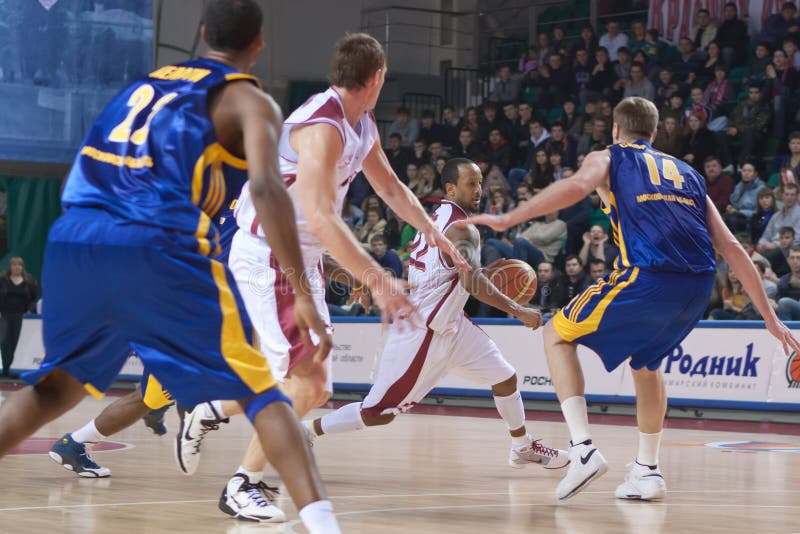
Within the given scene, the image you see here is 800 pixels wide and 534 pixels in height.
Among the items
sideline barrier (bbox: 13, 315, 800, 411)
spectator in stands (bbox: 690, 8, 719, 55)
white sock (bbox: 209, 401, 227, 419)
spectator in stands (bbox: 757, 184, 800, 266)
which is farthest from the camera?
spectator in stands (bbox: 690, 8, 719, 55)

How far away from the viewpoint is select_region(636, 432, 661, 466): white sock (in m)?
6.27

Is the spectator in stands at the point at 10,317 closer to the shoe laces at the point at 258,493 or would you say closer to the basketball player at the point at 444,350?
the basketball player at the point at 444,350

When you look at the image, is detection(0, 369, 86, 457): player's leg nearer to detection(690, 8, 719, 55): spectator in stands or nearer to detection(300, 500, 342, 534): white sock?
detection(300, 500, 342, 534): white sock

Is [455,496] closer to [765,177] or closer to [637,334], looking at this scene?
[637,334]

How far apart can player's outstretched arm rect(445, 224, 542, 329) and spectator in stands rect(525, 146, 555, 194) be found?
955cm

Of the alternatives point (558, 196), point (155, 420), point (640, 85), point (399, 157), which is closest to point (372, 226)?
point (399, 157)

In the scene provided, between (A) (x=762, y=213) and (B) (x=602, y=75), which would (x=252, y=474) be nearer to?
(A) (x=762, y=213)

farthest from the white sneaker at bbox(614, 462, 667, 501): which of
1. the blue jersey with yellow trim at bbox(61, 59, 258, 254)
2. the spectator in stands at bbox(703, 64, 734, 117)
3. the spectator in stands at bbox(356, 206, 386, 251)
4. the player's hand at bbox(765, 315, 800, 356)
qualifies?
the spectator in stands at bbox(703, 64, 734, 117)

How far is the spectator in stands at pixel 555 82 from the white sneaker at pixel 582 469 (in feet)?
44.8

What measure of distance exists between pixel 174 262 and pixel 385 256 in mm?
11859

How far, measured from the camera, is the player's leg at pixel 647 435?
6.23m

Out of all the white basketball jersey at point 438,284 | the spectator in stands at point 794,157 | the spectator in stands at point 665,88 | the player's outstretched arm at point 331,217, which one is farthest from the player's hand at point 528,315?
the spectator in stands at point 665,88

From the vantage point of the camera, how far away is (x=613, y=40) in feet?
63.3

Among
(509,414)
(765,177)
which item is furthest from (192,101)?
(765,177)
